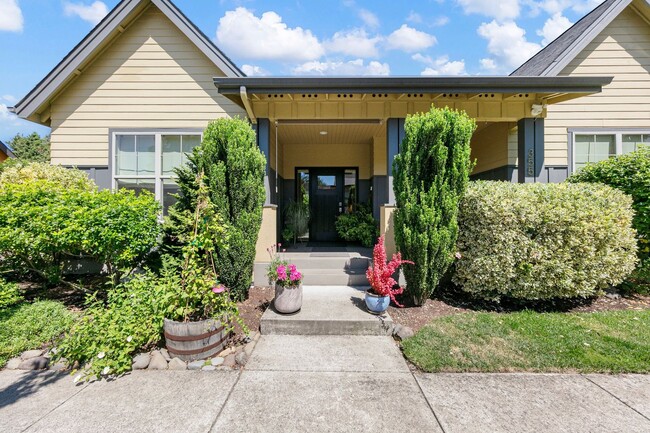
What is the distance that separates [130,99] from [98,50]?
1154 millimetres

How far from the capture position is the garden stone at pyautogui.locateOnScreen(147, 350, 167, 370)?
2916 mm

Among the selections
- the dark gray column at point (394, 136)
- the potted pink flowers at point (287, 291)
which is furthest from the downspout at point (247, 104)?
the potted pink flowers at point (287, 291)

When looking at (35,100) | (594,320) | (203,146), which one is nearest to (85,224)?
(203,146)

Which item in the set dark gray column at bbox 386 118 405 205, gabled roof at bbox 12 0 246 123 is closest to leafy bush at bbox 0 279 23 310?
gabled roof at bbox 12 0 246 123

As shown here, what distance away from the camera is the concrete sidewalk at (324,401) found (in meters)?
2.12

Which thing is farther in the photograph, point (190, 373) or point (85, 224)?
point (85, 224)

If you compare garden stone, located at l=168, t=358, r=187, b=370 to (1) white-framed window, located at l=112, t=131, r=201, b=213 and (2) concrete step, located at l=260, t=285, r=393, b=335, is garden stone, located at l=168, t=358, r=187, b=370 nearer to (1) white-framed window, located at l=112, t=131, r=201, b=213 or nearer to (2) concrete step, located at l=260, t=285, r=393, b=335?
(2) concrete step, located at l=260, t=285, r=393, b=335

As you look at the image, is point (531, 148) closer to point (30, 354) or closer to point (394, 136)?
point (394, 136)

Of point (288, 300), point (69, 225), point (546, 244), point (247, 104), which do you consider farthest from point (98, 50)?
point (546, 244)

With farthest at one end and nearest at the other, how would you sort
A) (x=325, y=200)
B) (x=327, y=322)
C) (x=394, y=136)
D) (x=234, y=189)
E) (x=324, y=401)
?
(x=325, y=200) → (x=394, y=136) → (x=234, y=189) → (x=327, y=322) → (x=324, y=401)

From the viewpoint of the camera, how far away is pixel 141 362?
292 centimetres

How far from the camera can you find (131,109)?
6.03 m

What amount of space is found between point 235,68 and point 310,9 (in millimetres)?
3843

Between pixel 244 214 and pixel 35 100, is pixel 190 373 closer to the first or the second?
pixel 244 214
